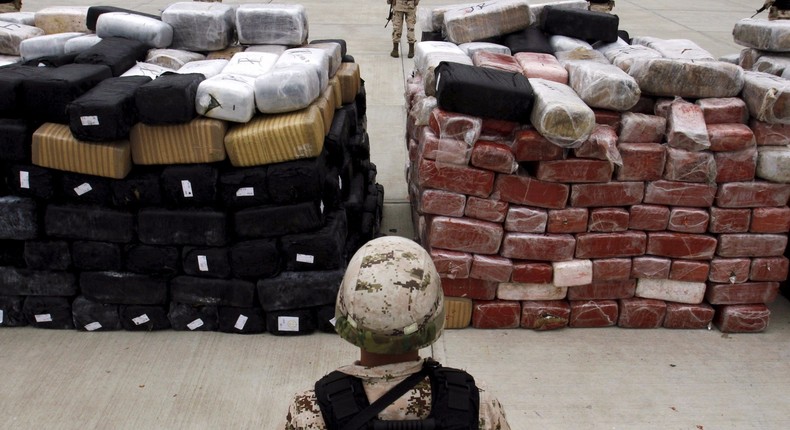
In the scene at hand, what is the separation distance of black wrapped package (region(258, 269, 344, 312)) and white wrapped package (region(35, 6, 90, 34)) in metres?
3.28

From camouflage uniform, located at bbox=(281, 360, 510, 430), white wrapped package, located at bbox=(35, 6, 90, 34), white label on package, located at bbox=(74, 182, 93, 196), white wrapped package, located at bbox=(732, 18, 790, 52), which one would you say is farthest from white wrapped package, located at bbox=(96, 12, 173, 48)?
white wrapped package, located at bbox=(732, 18, 790, 52)

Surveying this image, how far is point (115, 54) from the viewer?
5.21m

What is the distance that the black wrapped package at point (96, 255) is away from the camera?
488cm

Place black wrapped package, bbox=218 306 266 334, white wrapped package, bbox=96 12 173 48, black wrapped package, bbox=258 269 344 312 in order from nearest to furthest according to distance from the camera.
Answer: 1. black wrapped package, bbox=258 269 344 312
2. black wrapped package, bbox=218 306 266 334
3. white wrapped package, bbox=96 12 173 48

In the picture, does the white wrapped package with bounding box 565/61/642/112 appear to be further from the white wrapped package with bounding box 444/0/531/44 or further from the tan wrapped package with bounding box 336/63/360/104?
the tan wrapped package with bounding box 336/63/360/104

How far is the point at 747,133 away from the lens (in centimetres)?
479

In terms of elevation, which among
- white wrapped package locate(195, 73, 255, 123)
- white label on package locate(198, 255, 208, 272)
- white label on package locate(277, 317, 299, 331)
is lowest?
white label on package locate(277, 317, 299, 331)

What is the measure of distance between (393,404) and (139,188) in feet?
10.4

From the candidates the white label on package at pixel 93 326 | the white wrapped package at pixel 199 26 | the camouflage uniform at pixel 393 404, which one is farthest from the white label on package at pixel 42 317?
the camouflage uniform at pixel 393 404

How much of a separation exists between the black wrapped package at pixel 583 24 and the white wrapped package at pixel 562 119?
1811mm

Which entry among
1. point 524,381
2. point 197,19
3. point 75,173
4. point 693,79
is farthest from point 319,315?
point 693,79

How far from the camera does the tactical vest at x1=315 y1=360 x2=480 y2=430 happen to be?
80.7 inches

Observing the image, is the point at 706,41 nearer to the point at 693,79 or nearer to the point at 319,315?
the point at 693,79

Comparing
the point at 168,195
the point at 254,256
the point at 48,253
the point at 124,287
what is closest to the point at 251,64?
the point at 168,195
